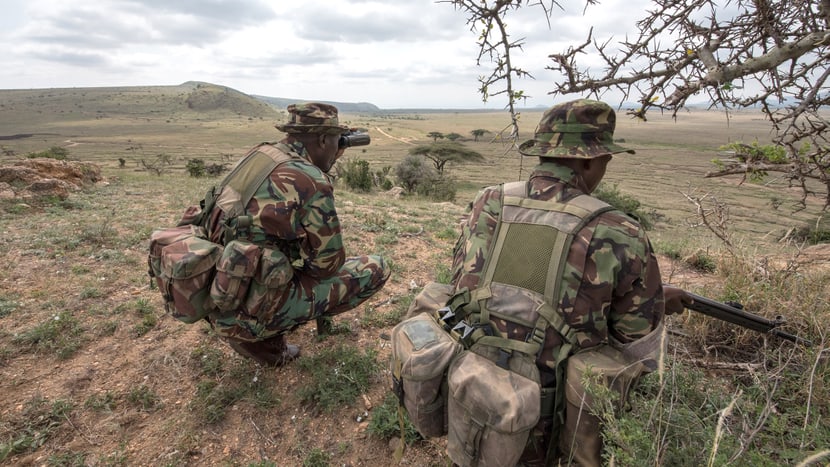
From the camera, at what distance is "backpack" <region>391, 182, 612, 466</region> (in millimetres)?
1517

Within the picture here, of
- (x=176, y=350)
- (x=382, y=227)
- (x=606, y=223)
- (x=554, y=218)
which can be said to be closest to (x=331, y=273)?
(x=176, y=350)

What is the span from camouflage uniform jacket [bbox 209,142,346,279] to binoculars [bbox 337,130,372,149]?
1.55ft

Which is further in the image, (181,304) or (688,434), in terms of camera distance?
(181,304)

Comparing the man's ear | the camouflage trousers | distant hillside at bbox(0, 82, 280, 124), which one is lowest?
the camouflage trousers

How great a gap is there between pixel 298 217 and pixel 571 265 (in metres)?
→ 1.66

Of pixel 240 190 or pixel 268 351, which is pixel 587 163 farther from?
pixel 268 351

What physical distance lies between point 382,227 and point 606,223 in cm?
452

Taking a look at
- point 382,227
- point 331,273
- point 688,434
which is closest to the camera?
point 688,434

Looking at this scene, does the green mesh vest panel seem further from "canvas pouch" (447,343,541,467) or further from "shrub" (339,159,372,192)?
"shrub" (339,159,372,192)

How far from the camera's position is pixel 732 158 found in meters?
2.34

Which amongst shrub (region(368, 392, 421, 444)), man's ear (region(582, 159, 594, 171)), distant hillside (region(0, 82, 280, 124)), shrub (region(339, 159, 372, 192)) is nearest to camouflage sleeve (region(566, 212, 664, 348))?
man's ear (region(582, 159, 594, 171))

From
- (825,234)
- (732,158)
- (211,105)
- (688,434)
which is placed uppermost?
(211,105)

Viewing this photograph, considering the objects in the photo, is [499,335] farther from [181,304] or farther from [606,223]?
[181,304]

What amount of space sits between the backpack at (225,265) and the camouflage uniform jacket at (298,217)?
7 centimetres
